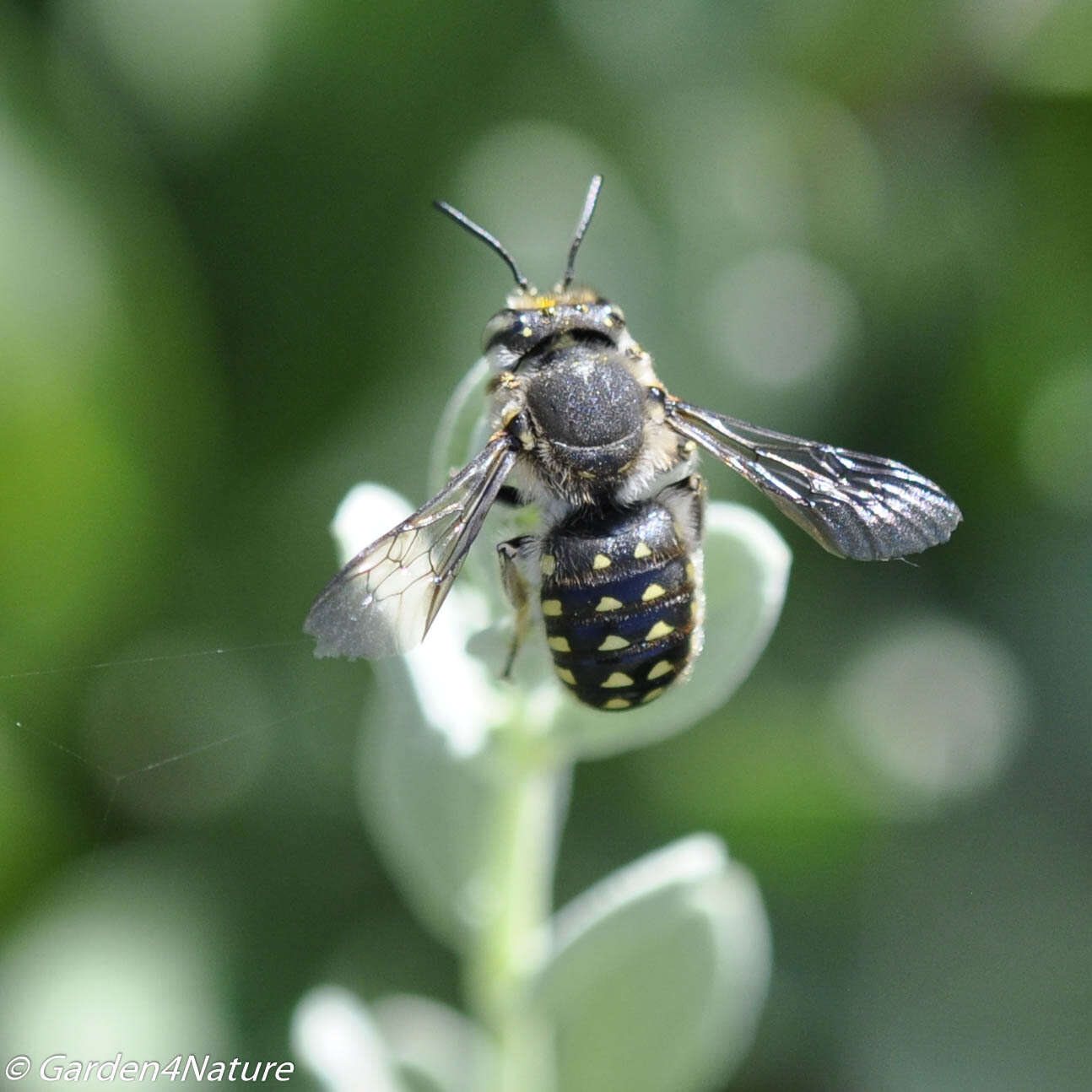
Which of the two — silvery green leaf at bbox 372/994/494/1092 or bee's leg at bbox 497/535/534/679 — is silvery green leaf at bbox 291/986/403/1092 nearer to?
silvery green leaf at bbox 372/994/494/1092

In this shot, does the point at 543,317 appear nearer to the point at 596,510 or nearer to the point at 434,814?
the point at 596,510

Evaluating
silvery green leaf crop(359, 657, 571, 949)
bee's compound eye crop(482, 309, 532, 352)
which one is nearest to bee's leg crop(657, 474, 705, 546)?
bee's compound eye crop(482, 309, 532, 352)

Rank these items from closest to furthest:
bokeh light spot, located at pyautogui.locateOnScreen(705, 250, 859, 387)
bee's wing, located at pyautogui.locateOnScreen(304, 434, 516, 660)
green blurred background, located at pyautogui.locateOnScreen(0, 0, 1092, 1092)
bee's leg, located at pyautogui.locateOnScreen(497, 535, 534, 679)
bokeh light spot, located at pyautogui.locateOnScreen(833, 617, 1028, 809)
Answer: bee's wing, located at pyautogui.locateOnScreen(304, 434, 516, 660) → bee's leg, located at pyautogui.locateOnScreen(497, 535, 534, 679) → green blurred background, located at pyautogui.locateOnScreen(0, 0, 1092, 1092) → bokeh light spot, located at pyautogui.locateOnScreen(833, 617, 1028, 809) → bokeh light spot, located at pyautogui.locateOnScreen(705, 250, 859, 387)

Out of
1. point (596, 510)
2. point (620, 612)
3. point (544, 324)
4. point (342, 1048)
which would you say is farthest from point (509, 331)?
point (342, 1048)

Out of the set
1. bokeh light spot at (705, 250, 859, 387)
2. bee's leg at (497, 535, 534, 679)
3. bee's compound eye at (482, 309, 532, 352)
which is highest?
bokeh light spot at (705, 250, 859, 387)

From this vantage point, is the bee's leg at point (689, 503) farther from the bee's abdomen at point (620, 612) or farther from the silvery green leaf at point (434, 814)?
the silvery green leaf at point (434, 814)

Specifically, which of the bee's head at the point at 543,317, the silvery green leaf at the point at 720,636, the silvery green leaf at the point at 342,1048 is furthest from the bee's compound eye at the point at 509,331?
the silvery green leaf at the point at 342,1048
